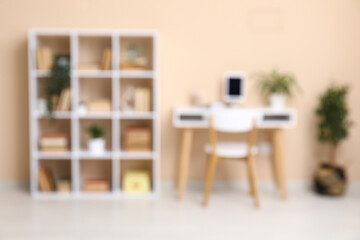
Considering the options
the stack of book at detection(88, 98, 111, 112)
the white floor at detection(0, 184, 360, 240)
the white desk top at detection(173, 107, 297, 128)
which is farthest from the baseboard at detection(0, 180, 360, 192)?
the stack of book at detection(88, 98, 111, 112)

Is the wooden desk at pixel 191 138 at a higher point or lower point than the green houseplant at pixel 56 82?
lower

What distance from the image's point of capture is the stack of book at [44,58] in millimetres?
4148

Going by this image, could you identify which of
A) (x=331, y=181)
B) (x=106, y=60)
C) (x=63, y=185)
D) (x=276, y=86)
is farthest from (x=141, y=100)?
(x=331, y=181)

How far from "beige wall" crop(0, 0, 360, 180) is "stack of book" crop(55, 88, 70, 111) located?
475mm

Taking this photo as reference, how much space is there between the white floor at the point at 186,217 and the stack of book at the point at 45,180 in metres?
0.18

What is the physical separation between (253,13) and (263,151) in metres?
1.41

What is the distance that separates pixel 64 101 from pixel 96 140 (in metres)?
0.48

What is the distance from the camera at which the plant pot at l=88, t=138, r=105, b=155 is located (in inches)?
167

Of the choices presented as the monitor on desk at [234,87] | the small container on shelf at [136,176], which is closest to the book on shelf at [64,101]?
the small container on shelf at [136,176]

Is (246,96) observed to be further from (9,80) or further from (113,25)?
(9,80)

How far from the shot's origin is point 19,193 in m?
4.29

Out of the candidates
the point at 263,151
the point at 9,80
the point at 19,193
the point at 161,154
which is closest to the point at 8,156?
the point at 19,193

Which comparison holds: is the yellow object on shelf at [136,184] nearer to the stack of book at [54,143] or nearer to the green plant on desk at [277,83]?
the stack of book at [54,143]

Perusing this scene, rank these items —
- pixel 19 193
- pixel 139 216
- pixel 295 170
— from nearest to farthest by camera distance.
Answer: pixel 139 216, pixel 19 193, pixel 295 170
